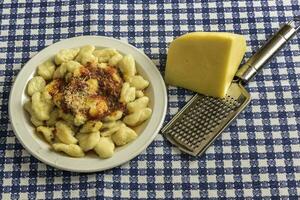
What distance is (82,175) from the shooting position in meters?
0.92

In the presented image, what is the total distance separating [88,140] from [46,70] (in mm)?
183

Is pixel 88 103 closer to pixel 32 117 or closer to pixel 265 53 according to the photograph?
pixel 32 117

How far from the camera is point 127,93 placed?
3.04ft

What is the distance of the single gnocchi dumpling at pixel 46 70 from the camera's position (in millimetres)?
972

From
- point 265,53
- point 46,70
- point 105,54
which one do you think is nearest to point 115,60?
point 105,54

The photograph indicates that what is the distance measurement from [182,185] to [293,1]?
1.69ft

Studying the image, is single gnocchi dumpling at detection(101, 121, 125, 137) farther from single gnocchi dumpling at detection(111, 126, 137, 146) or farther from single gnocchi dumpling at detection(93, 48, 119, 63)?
single gnocchi dumpling at detection(93, 48, 119, 63)

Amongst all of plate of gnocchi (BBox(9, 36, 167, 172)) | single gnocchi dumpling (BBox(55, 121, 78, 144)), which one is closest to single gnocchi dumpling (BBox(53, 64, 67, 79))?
plate of gnocchi (BBox(9, 36, 167, 172))

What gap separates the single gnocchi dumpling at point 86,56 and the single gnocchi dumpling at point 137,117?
13 cm

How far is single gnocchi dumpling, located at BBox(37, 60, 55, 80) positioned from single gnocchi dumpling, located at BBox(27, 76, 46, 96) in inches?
0.5

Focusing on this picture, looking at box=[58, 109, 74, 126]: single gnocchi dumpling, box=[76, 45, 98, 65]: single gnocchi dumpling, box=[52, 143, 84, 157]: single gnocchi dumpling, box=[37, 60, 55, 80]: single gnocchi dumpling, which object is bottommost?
box=[52, 143, 84, 157]: single gnocchi dumpling

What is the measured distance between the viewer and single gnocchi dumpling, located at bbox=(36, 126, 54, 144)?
911 millimetres

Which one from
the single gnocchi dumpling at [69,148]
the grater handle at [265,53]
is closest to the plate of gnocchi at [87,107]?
the single gnocchi dumpling at [69,148]

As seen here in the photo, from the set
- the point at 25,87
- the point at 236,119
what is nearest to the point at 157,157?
the point at 236,119
